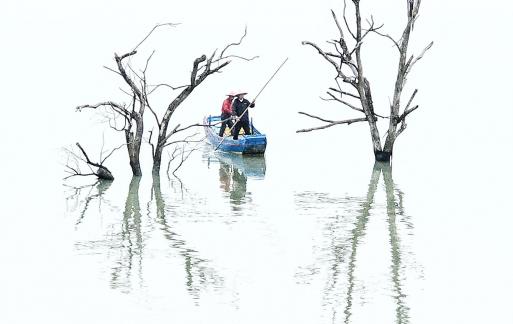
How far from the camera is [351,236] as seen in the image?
21.2m

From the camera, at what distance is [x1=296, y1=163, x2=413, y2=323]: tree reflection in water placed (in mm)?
16812

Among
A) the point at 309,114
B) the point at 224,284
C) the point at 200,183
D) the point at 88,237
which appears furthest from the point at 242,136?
the point at 224,284

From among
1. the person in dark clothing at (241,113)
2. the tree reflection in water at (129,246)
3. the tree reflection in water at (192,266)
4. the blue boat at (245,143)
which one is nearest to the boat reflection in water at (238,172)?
the blue boat at (245,143)

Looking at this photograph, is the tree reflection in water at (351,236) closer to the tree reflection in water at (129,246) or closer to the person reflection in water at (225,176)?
the person reflection in water at (225,176)

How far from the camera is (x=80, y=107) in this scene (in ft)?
84.9

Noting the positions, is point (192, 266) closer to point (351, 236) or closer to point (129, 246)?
point (129, 246)

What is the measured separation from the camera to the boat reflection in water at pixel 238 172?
2575cm

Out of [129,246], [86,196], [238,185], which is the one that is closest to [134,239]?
[129,246]

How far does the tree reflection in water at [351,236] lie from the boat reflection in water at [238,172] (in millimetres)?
1276

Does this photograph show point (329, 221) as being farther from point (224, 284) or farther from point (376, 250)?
point (224, 284)

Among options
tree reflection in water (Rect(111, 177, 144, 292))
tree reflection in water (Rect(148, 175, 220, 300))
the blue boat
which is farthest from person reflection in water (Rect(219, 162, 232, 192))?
tree reflection in water (Rect(148, 175, 220, 300))

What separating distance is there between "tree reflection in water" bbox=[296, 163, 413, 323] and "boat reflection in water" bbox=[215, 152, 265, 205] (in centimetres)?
128

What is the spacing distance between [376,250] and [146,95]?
802 cm

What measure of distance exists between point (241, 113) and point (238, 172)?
256 centimetres
